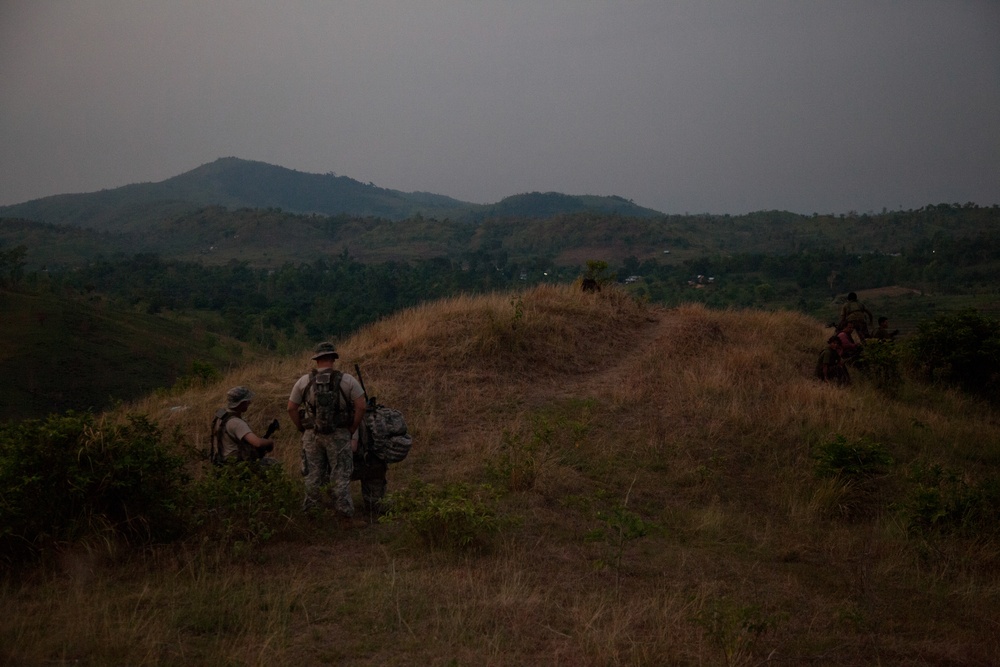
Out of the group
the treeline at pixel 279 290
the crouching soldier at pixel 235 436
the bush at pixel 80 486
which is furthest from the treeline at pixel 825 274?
the bush at pixel 80 486

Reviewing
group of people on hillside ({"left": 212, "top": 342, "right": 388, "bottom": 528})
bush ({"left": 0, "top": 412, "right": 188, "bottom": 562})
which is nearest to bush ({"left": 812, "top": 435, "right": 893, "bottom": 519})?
group of people on hillside ({"left": 212, "top": 342, "right": 388, "bottom": 528})

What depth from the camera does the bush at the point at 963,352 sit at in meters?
11.5

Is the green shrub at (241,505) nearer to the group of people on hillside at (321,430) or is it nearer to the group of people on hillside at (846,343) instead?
the group of people on hillside at (321,430)

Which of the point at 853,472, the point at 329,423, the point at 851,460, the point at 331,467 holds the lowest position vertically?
the point at 853,472

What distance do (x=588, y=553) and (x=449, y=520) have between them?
3.79ft

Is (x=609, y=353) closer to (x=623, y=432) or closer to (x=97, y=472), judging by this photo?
(x=623, y=432)

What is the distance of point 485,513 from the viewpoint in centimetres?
575

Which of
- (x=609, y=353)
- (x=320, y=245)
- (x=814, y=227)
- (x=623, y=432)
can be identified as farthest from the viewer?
(x=320, y=245)

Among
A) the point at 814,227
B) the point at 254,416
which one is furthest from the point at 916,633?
the point at 814,227

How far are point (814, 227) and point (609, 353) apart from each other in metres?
88.6

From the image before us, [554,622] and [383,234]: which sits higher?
[383,234]

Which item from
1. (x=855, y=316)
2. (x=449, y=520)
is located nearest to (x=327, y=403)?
(x=449, y=520)

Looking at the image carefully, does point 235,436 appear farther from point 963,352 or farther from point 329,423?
point 963,352

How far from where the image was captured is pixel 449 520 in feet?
18.1
